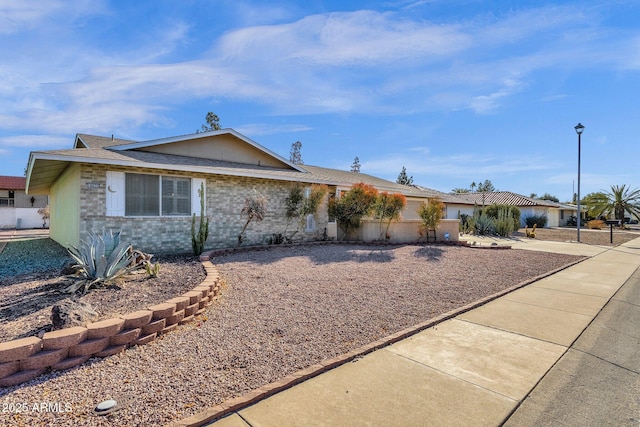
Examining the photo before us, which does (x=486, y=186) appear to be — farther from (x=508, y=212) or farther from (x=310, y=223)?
(x=310, y=223)

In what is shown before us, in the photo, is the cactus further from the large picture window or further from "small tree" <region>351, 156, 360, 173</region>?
"small tree" <region>351, 156, 360, 173</region>

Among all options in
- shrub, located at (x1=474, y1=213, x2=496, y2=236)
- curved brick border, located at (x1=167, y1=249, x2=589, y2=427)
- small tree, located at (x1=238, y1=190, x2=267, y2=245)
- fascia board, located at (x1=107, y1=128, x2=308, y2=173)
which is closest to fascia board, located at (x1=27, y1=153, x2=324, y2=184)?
small tree, located at (x1=238, y1=190, x2=267, y2=245)

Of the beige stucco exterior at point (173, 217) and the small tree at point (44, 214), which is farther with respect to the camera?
the small tree at point (44, 214)

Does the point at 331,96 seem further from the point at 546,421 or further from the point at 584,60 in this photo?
the point at 546,421

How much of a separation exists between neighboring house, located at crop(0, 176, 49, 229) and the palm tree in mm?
56737

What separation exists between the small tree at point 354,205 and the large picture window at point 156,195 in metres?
6.21

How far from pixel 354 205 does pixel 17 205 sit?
3390cm

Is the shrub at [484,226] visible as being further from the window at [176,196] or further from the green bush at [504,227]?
the window at [176,196]

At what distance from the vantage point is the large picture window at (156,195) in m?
9.22

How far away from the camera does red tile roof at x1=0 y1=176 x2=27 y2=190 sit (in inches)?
1105

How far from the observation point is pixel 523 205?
34.7m

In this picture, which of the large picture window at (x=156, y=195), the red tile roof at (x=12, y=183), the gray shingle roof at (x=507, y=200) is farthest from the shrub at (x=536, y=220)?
the red tile roof at (x=12, y=183)

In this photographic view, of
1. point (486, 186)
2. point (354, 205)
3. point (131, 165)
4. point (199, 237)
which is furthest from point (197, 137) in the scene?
point (486, 186)

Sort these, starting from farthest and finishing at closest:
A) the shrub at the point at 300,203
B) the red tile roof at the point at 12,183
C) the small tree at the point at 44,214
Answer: the red tile roof at the point at 12,183, the small tree at the point at 44,214, the shrub at the point at 300,203
